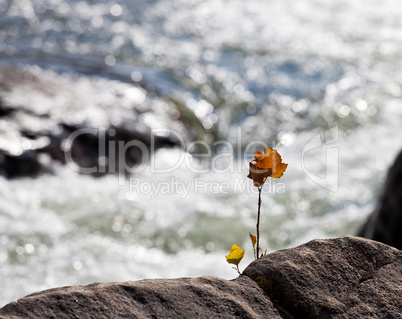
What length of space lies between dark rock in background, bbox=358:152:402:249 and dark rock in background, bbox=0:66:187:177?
286 cm

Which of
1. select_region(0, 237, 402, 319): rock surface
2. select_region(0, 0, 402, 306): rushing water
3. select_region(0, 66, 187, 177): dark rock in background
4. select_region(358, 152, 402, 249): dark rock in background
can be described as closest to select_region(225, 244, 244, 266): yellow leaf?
select_region(0, 237, 402, 319): rock surface

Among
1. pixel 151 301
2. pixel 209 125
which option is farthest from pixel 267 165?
pixel 209 125

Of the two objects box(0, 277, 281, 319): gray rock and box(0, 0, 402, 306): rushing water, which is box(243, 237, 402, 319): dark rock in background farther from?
box(0, 0, 402, 306): rushing water

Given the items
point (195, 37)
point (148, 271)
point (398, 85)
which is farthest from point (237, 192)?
point (195, 37)

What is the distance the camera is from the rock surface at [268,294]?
121 cm

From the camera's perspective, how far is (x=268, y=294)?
133 cm

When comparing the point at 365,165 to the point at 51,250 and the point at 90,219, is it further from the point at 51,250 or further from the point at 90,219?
the point at 51,250

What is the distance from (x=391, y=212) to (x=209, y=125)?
3.33m

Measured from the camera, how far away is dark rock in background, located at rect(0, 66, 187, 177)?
17.1 ft

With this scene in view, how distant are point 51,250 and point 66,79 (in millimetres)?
2888

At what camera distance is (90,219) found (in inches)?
188

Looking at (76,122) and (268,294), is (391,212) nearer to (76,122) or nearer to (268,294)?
(268,294)

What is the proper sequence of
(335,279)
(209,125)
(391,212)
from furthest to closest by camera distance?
(209,125), (391,212), (335,279)

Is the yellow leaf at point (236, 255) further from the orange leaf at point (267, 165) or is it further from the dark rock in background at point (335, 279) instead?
the orange leaf at point (267, 165)
